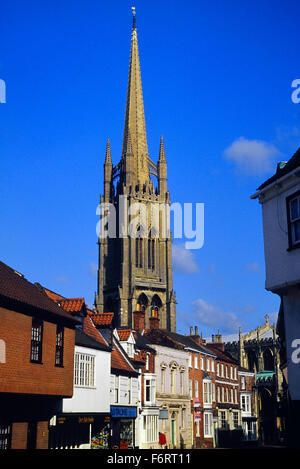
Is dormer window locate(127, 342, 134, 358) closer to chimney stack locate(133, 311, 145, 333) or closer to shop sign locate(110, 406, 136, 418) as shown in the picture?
shop sign locate(110, 406, 136, 418)

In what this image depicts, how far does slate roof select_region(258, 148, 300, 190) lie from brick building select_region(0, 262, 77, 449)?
10.7 meters

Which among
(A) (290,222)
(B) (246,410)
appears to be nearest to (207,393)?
(B) (246,410)

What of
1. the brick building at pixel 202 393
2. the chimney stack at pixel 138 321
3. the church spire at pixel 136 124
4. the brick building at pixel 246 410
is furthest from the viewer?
the church spire at pixel 136 124

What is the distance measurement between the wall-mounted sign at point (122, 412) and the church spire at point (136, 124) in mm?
83597

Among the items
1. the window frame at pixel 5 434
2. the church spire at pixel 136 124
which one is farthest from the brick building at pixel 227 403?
the church spire at pixel 136 124

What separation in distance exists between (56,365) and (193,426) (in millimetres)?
30083

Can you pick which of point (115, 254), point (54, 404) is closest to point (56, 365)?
point (54, 404)

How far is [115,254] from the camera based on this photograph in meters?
116

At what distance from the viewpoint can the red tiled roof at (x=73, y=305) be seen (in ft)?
105

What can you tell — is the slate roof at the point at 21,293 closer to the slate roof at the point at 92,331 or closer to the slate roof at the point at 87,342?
the slate roof at the point at 87,342

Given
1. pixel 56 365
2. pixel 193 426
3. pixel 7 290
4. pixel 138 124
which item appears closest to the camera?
pixel 7 290

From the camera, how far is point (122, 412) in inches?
1464

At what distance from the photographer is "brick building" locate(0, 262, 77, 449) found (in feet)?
79.1
